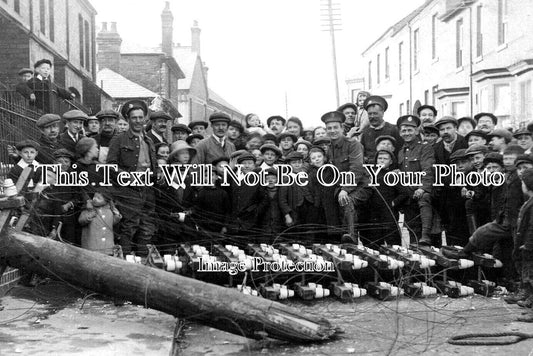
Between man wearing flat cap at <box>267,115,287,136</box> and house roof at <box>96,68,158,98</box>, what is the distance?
65.3ft

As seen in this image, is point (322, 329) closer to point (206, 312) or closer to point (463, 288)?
point (206, 312)

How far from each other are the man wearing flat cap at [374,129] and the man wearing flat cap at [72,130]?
4.14 metres

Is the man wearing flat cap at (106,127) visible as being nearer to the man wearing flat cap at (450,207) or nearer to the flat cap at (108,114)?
the flat cap at (108,114)

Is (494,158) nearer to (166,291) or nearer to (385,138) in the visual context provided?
(385,138)

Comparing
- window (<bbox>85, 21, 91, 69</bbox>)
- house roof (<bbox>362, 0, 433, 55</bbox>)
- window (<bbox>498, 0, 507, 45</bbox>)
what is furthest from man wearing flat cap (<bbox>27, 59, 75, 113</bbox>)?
house roof (<bbox>362, 0, 433, 55</bbox>)

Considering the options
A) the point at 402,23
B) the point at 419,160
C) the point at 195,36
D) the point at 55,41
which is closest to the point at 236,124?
the point at 419,160

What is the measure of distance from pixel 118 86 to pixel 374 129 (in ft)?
76.8

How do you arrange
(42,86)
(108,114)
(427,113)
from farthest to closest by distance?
(42,86)
(427,113)
(108,114)

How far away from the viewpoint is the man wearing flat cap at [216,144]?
9672mm

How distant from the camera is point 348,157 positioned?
924 cm

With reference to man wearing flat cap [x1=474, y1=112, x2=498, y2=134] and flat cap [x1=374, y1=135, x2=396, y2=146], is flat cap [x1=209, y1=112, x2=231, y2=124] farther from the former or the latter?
man wearing flat cap [x1=474, y1=112, x2=498, y2=134]

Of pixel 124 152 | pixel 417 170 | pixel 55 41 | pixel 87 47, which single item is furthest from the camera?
pixel 87 47

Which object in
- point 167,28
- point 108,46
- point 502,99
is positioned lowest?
point 502,99

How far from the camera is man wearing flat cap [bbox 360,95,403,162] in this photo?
10117 mm
